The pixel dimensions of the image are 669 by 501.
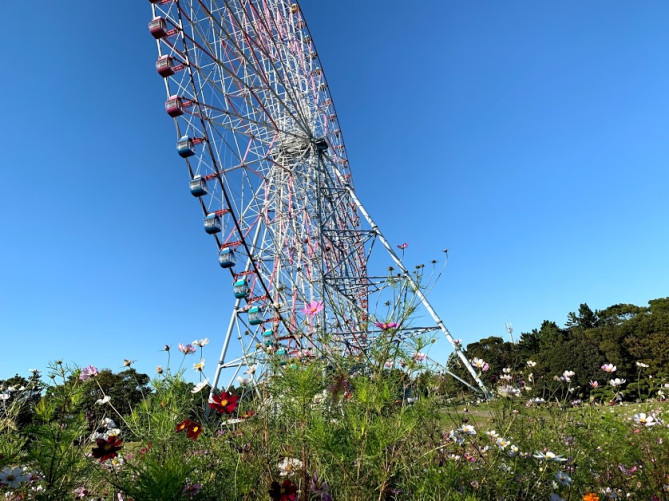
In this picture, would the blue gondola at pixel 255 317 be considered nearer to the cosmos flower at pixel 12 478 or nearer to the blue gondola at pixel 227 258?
the blue gondola at pixel 227 258

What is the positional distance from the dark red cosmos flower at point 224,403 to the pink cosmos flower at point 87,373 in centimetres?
68

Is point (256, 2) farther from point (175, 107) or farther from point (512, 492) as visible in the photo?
point (512, 492)

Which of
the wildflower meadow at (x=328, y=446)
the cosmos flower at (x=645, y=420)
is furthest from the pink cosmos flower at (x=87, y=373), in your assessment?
the cosmos flower at (x=645, y=420)

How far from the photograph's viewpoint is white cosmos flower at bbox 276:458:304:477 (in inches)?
60.6

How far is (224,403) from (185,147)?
32.3 feet

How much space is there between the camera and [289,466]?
5.07 feet

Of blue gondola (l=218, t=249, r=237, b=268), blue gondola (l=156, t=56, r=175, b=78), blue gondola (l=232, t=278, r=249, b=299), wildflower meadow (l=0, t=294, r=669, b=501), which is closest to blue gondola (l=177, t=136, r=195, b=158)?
blue gondola (l=156, t=56, r=175, b=78)

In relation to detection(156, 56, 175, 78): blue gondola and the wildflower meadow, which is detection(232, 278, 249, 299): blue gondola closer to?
detection(156, 56, 175, 78): blue gondola

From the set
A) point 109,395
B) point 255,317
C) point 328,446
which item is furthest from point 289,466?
point 255,317

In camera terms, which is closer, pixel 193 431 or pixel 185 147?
pixel 193 431

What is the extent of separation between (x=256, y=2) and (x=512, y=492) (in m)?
13.5

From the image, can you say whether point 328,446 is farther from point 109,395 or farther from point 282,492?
point 109,395

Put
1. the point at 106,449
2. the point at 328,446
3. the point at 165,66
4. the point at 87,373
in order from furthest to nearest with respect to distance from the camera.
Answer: the point at 165,66
the point at 87,373
the point at 106,449
the point at 328,446

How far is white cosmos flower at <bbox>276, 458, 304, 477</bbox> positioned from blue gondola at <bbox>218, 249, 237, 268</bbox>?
411 inches
